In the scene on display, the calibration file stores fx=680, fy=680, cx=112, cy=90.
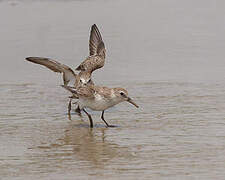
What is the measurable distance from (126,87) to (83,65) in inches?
36.8

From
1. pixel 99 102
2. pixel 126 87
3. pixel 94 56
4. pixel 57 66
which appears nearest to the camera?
pixel 99 102

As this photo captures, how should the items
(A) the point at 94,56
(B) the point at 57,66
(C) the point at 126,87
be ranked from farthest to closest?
(A) the point at 94,56, (C) the point at 126,87, (B) the point at 57,66

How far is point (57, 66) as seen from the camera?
11867 mm

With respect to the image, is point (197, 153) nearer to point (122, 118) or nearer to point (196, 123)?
point (196, 123)

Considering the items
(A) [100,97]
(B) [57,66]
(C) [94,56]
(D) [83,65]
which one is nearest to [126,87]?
(D) [83,65]

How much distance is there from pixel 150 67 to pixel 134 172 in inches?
291

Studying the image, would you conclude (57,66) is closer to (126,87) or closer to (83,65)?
(83,65)

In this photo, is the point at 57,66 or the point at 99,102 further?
the point at 57,66

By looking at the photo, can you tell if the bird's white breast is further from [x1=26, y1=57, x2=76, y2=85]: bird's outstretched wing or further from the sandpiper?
[x1=26, y1=57, x2=76, y2=85]: bird's outstretched wing

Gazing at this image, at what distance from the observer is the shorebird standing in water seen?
459 inches

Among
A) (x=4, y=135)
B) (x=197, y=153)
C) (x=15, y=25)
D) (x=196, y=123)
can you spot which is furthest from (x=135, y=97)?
(x=15, y=25)

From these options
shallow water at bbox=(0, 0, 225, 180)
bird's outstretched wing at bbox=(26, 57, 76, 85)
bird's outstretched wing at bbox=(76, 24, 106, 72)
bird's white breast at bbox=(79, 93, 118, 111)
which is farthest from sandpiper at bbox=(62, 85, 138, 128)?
bird's outstretched wing at bbox=(76, 24, 106, 72)

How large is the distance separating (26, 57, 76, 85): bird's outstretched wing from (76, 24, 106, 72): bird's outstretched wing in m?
0.63

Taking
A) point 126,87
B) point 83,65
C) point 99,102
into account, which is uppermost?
point 99,102
